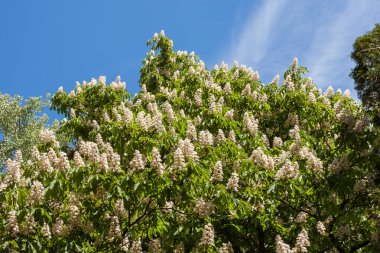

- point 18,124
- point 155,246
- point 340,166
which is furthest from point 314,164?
point 18,124

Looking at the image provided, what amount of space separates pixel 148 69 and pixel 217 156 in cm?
937

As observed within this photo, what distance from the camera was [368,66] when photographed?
10492 millimetres

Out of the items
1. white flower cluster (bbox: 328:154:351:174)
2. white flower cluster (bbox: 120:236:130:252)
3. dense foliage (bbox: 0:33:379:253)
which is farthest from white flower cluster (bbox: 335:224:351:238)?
white flower cluster (bbox: 120:236:130:252)

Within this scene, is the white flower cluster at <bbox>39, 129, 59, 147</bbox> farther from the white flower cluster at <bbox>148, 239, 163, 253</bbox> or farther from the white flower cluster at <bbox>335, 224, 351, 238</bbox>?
the white flower cluster at <bbox>335, 224, 351, 238</bbox>

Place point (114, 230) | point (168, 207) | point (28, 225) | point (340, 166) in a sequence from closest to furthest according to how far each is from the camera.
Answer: point (28, 225)
point (114, 230)
point (168, 207)
point (340, 166)

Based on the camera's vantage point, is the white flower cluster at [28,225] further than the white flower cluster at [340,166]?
No

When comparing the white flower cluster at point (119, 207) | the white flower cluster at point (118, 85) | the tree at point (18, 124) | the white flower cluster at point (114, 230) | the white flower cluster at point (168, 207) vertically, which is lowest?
the white flower cluster at point (114, 230)

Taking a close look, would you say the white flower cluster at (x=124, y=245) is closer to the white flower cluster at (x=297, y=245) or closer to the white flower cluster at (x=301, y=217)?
the white flower cluster at (x=297, y=245)

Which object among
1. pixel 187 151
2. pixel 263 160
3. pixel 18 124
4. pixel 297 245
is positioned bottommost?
pixel 297 245

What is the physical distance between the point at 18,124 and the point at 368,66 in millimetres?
36491

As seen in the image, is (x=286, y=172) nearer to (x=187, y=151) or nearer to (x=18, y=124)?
(x=187, y=151)

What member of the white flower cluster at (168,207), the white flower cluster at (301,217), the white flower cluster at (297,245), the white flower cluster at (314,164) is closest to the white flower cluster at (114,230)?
the white flower cluster at (168,207)

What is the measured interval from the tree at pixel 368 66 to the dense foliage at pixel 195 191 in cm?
55

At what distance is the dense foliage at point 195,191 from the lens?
335 inches
